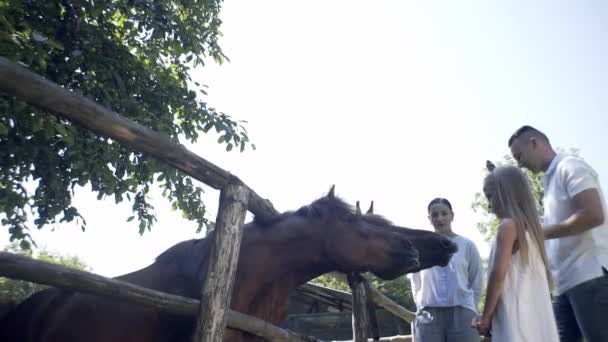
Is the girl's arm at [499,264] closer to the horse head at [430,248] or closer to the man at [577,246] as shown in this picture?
the man at [577,246]

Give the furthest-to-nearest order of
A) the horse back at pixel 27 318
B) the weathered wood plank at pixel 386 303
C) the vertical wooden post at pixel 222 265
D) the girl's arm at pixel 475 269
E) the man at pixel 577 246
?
the weathered wood plank at pixel 386 303, the girl's arm at pixel 475 269, the horse back at pixel 27 318, the man at pixel 577 246, the vertical wooden post at pixel 222 265

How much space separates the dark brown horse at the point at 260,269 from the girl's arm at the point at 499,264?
0.58m

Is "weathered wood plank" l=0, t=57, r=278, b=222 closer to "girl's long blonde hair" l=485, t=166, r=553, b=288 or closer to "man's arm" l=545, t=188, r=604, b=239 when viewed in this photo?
"girl's long blonde hair" l=485, t=166, r=553, b=288

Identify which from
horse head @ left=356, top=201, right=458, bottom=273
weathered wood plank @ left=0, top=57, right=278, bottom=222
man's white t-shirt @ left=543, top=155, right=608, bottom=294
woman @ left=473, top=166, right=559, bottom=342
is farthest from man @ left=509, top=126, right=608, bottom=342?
weathered wood plank @ left=0, top=57, right=278, bottom=222

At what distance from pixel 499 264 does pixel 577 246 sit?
0.47 m

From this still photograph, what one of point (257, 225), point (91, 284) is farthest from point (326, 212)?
point (91, 284)

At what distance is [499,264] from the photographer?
8.28 feet

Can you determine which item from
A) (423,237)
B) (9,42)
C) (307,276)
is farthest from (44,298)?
(423,237)

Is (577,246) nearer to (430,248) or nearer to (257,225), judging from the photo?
(430,248)

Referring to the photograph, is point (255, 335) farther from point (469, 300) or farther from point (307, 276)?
point (469, 300)

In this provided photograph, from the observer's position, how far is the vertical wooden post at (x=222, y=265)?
84.4 inches

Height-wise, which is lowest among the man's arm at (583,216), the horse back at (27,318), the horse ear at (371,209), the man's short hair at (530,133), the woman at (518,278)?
the horse back at (27,318)

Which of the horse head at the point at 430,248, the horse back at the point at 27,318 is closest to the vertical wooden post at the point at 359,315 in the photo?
the horse head at the point at 430,248

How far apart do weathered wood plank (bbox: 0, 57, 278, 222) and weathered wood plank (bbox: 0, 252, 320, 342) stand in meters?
0.55
